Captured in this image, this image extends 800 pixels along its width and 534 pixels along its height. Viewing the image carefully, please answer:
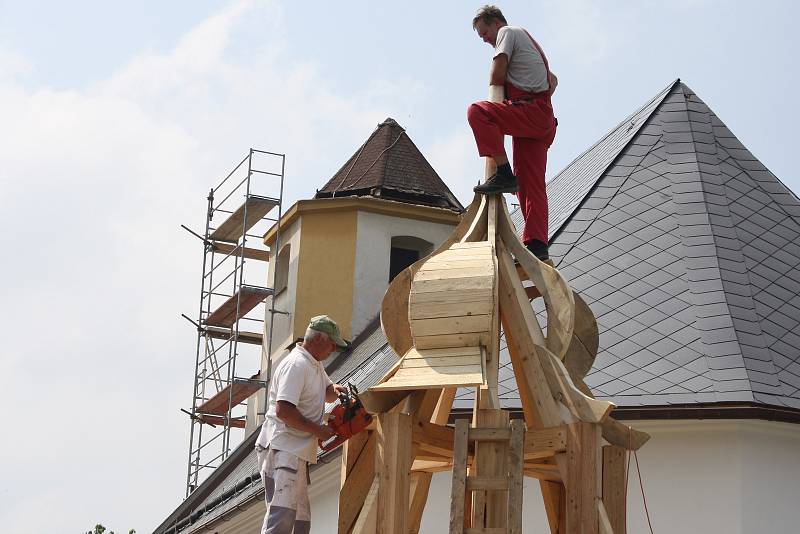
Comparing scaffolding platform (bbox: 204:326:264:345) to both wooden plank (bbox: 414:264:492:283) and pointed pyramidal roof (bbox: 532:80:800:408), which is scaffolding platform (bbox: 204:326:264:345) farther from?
wooden plank (bbox: 414:264:492:283)

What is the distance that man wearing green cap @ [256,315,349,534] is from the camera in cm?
853

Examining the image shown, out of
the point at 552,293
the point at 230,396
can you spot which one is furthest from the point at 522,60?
the point at 230,396

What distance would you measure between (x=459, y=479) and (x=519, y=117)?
2393mm

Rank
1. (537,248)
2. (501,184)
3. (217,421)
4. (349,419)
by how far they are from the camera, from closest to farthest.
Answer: (349,419) < (501,184) < (537,248) < (217,421)

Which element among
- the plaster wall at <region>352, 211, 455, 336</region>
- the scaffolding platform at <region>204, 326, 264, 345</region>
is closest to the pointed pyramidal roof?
the plaster wall at <region>352, 211, 455, 336</region>

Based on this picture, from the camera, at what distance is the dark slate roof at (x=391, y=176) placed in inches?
1028

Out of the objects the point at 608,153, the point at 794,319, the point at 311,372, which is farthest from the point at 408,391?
the point at 608,153

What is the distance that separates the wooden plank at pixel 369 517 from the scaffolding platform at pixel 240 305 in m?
18.7

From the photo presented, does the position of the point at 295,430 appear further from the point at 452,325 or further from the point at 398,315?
the point at 452,325

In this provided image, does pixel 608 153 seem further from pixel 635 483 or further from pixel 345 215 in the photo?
pixel 345 215

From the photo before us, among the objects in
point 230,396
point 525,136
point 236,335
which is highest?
point 236,335

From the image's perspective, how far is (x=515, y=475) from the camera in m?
7.94

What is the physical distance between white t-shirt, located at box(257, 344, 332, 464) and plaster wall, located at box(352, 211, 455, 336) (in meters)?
16.0

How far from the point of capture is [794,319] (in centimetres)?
1430
